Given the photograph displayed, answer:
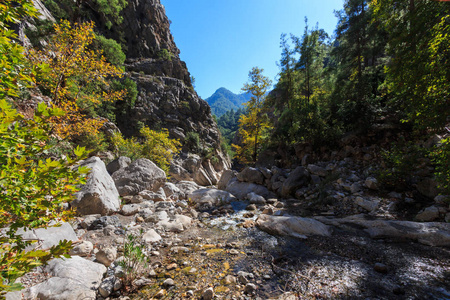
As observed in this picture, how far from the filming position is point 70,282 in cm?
266

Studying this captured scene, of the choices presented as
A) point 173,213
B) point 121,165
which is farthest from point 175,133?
point 173,213

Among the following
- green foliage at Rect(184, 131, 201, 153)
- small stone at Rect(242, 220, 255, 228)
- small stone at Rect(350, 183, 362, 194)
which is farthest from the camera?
green foliage at Rect(184, 131, 201, 153)

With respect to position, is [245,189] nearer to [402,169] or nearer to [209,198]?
[209,198]

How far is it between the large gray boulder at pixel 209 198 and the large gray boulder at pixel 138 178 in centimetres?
200

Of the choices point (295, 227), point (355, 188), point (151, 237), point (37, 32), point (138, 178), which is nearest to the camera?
point (151, 237)

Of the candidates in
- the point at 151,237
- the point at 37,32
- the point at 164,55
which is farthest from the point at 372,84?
the point at 164,55

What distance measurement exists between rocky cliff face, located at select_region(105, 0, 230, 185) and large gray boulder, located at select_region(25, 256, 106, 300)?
20.5m

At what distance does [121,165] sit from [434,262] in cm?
1161

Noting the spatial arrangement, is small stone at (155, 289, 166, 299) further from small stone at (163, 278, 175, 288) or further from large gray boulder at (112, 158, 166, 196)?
large gray boulder at (112, 158, 166, 196)

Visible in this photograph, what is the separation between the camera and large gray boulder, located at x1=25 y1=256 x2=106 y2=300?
2.45 meters

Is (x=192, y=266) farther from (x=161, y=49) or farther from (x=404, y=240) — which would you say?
(x=161, y=49)

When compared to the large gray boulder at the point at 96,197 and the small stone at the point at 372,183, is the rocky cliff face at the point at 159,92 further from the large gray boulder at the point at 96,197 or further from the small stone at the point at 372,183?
the small stone at the point at 372,183

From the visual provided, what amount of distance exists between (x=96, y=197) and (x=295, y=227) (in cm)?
641

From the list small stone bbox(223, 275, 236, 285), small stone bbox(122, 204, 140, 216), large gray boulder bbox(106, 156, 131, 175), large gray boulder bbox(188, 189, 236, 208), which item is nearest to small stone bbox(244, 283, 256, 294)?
small stone bbox(223, 275, 236, 285)
